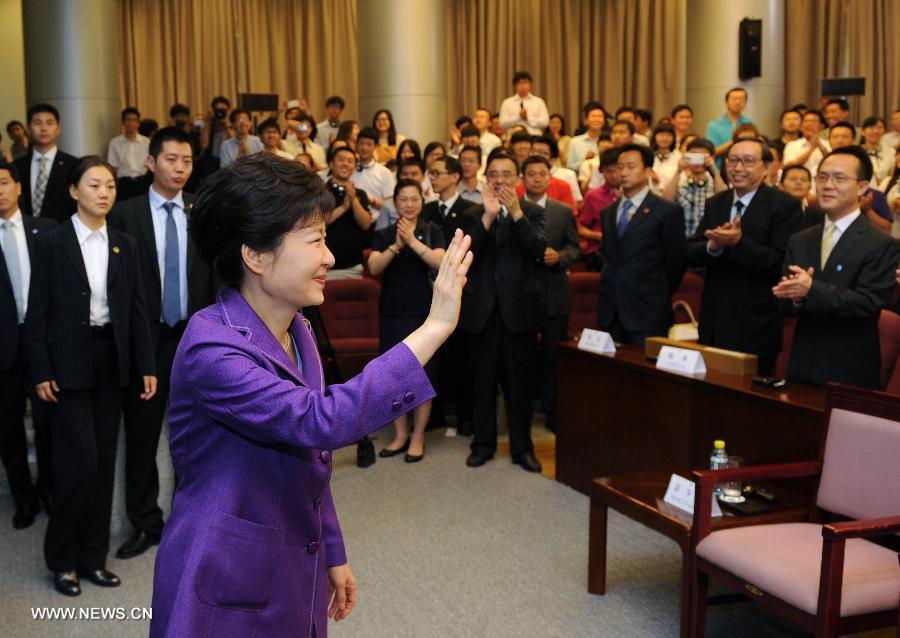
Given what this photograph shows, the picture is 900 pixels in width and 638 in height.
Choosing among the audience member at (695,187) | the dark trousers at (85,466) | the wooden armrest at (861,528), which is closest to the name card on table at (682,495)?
the wooden armrest at (861,528)

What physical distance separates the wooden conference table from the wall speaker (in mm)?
4885

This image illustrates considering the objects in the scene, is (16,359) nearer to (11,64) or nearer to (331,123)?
(331,123)

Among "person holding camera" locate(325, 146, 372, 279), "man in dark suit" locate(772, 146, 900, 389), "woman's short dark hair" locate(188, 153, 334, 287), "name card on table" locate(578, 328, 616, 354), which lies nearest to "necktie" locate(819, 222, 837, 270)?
"man in dark suit" locate(772, 146, 900, 389)

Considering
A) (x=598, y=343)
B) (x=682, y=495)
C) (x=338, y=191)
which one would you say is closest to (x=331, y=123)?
(x=338, y=191)

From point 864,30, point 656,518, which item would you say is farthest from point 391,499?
point 864,30

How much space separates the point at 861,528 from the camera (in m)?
2.23

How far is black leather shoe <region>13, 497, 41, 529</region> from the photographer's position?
4047 mm

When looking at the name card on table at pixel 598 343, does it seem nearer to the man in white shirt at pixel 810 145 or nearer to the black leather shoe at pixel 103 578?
the black leather shoe at pixel 103 578

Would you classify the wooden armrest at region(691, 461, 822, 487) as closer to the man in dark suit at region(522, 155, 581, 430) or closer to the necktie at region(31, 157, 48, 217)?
the man in dark suit at region(522, 155, 581, 430)

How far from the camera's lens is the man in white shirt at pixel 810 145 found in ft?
23.3

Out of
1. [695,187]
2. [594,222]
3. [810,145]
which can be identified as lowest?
[594,222]

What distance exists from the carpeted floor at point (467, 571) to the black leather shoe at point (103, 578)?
0.03 meters

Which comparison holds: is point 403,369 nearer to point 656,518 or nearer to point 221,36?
point 656,518

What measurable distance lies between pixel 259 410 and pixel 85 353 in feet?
7.19
